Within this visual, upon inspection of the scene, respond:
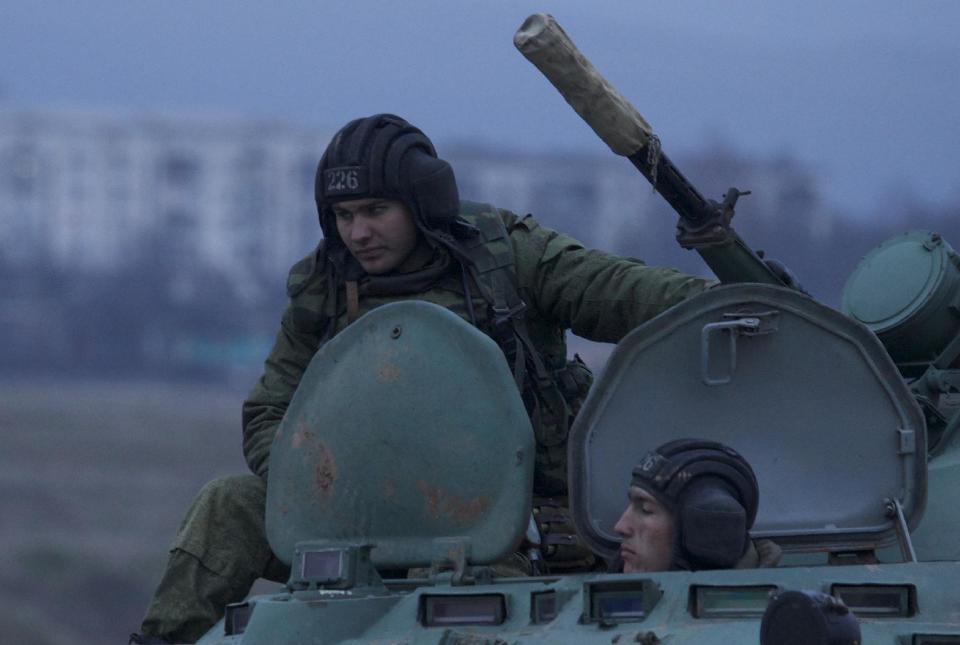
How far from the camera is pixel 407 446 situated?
19.6ft

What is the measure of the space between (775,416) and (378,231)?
1409 mm

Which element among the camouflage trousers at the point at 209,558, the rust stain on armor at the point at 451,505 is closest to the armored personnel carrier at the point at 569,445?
the rust stain on armor at the point at 451,505

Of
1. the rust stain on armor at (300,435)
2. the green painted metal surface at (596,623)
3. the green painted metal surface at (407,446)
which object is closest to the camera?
the green painted metal surface at (596,623)

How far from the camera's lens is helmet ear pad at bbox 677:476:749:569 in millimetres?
5379

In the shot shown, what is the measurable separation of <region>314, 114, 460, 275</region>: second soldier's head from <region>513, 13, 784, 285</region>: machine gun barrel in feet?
2.10

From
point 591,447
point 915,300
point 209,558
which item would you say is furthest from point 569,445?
point 915,300

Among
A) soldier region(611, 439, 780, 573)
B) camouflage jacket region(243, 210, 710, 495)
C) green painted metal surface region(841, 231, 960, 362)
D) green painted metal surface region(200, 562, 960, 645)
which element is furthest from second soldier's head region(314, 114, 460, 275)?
green painted metal surface region(841, 231, 960, 362)

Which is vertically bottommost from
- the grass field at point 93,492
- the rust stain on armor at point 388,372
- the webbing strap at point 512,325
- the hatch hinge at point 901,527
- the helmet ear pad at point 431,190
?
the hatch hinge at point 901,527

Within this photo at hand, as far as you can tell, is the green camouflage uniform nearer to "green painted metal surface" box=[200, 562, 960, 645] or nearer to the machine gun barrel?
the machine gun barrel

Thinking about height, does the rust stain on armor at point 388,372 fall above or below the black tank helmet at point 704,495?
above

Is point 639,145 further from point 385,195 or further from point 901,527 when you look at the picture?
point 901,527

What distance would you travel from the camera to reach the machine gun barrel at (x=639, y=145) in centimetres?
611

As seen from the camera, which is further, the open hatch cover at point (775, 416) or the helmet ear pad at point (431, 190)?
the helmet ear pad at point (431, 190)

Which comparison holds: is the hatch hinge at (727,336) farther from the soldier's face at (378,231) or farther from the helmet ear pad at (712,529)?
the soldier's face at (378,231)
